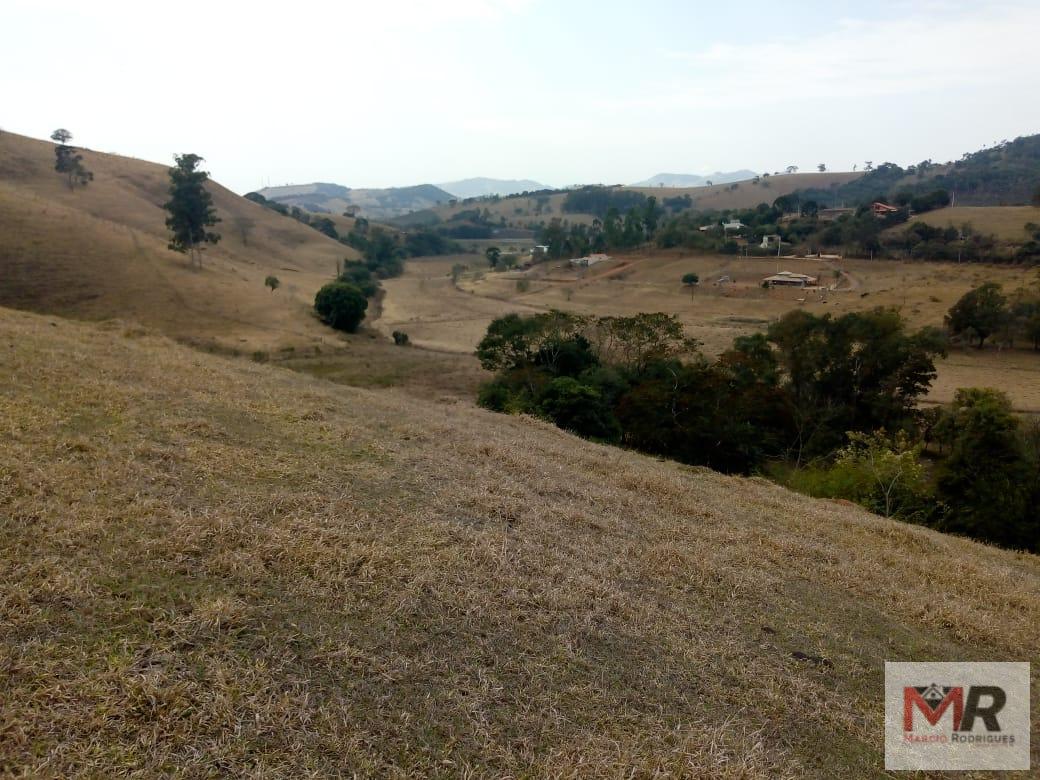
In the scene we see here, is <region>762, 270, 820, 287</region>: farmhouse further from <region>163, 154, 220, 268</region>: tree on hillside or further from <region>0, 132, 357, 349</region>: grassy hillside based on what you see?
<region>163, 154, 220, 268</region>: tree on hillside

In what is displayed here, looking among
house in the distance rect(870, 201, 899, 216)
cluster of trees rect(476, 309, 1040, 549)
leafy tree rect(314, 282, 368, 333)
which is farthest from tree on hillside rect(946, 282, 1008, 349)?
house in the distance rect(870, 201, 899, 216)

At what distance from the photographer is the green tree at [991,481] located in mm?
15672

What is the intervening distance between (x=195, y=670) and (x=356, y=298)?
129 ft

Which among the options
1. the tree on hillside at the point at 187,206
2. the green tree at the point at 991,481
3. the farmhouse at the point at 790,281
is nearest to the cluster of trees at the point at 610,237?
the farmhouse at the point at 790,281

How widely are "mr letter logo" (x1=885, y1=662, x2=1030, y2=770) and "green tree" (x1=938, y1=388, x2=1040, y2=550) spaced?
12.4 metres

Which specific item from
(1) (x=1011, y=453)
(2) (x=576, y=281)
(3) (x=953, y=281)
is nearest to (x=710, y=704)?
(1) (x=1011, y=453)

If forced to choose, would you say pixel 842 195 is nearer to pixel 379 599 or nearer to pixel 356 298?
pixel 356 298

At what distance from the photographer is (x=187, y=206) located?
4938 cm

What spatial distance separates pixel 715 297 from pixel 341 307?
112 feet

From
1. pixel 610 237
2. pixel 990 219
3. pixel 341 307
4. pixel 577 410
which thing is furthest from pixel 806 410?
pixel 610 237

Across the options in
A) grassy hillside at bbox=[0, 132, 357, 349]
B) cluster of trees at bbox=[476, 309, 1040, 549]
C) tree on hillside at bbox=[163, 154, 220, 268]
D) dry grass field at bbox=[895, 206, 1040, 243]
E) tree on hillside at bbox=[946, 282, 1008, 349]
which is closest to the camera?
cluster of trees at bbox=[476, 309, 1040, 549]

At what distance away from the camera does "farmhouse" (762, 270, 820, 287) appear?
5659cm

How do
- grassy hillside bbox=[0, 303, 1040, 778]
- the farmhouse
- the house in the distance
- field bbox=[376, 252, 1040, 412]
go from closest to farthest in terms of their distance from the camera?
grassy hillside bbox=[0, 303, 1040, 778] < field bbox=[376, 252, 1040, 412] < the farmhouse < the house in the distance

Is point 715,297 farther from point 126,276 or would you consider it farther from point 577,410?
point 126,276
